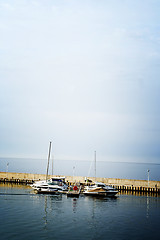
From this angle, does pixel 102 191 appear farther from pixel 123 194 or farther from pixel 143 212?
pixel 143 212

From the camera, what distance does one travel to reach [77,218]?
39250 millimetres

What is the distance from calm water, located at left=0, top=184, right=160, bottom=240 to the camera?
31.2m

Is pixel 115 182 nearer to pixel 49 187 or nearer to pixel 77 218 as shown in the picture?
pixel 49 187

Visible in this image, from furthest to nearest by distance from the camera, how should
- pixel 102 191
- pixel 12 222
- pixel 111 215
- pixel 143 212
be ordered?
pixel 102 191, pixel 143 212, pixel 111 215, pixel 12 222

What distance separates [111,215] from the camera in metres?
42.2

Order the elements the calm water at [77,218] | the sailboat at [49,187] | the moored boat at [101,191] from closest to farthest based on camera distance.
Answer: the calm water at [77,218], the moored boat at [101,191], the sailboat at [49,187]

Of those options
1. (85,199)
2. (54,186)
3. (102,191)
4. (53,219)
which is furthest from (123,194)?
(53,219)

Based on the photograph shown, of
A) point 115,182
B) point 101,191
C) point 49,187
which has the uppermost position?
point 115,182

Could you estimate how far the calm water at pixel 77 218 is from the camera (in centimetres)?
3119

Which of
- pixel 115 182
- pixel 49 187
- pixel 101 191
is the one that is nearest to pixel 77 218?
pixel 101 191

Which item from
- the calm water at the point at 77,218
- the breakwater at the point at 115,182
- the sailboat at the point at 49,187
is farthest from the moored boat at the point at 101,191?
the breakwater at the point at 115,182

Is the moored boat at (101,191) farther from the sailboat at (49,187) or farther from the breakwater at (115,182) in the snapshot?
the breakwater at (115,182)

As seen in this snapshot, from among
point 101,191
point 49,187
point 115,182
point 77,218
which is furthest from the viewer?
point 115,182

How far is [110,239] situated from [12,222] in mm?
13766
